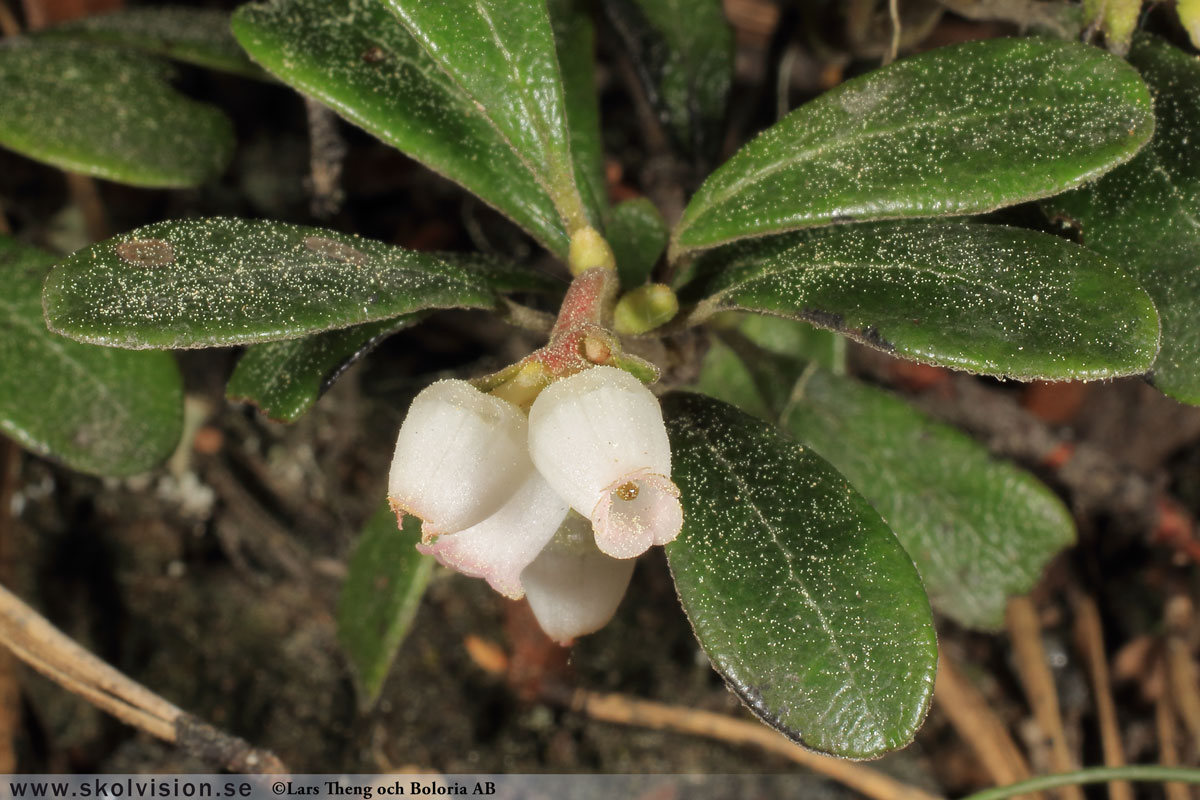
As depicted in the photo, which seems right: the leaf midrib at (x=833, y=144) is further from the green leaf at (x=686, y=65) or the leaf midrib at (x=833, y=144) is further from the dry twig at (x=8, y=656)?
the dry twig at (x=8, y=656)

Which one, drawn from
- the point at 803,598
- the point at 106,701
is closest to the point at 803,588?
the point at 803,598

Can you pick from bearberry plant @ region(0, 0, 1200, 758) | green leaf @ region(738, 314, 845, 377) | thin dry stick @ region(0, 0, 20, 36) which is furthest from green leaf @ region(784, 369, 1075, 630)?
thin dry stick @ region(0, 0, 20, 36)

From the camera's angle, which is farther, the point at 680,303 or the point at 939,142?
the point at 680,303

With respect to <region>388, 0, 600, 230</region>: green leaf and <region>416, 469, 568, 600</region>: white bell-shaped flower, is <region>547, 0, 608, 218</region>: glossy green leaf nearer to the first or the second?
<region>388, 0, 600, 230</region>: green leaf

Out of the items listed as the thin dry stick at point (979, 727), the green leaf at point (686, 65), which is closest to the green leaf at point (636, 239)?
the green leaf at point (686, 65)

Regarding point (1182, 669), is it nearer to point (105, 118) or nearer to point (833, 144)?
point (833, 144)
